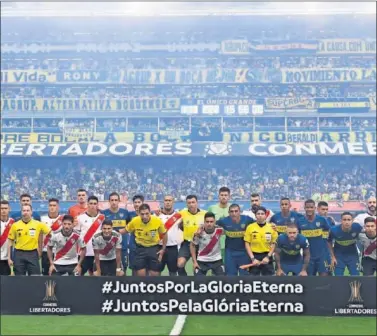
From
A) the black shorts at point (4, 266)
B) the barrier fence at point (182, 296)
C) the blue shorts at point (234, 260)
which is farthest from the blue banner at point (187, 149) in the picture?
the barrier fence at point (182, 296)

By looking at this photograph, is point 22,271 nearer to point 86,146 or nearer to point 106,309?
point 106,309

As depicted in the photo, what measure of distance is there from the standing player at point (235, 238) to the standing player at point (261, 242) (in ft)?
0.71

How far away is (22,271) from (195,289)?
2966mm

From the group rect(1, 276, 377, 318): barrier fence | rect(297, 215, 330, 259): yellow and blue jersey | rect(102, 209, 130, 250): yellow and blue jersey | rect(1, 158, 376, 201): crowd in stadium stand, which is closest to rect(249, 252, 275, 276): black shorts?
rect(297, 215, 330, 259): yellow and blue jersey

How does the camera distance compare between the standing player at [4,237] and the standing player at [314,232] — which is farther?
the standing player at [314,232]

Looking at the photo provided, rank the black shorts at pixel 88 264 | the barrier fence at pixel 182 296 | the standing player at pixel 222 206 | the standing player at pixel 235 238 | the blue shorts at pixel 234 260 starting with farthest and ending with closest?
the standing player at pixel 222 206
the black shorts at pixel 88 264
the blue shorts at pixel 234 260
the standing player at pixel 235 238
the barrier fence at pixel 182 296

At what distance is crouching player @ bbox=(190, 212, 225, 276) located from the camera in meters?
10.8

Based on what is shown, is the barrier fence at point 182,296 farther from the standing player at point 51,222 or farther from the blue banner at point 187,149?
the blue banner at point 187,149

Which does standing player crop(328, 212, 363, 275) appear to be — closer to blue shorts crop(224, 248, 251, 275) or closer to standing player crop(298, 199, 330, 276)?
standing player crop(298, 199, 330, 276)

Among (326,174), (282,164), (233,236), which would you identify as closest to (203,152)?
(282,164)

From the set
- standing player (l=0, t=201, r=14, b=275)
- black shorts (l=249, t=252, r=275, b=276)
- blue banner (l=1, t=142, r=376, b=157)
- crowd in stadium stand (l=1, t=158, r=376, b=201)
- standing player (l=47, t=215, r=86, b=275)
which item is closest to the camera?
standing player (l=47, t=215, r=86, b=275)

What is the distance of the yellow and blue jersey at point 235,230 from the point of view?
11055 mm

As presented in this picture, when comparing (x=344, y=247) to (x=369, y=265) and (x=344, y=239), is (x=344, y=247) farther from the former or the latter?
(x=369, y=265)

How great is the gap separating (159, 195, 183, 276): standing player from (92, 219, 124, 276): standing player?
93 cm
